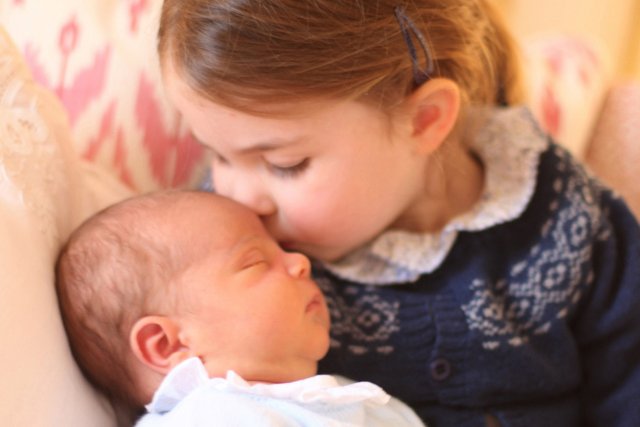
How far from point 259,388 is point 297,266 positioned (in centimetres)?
15

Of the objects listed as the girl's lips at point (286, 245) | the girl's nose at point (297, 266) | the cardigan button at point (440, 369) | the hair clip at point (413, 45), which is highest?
the hair clip at point (413, 45)

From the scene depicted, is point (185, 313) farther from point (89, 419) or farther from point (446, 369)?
point (446, 369)

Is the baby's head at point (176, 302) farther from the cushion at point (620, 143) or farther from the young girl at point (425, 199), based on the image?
the cushion at point (620, 143)

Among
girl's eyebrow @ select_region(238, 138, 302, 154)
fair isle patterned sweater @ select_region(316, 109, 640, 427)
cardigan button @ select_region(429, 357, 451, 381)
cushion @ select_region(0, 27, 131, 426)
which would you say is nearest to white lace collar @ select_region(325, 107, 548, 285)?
fair isle patterned sweater @ select_region(316, 109, 640, 427)

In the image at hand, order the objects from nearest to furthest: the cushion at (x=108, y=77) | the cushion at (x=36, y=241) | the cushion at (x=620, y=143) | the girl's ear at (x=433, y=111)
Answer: the cushion at (x=36, y=241) → the girl's ear at (x=433, y=111) → the cushion at (x=108, y=77) → the cushion at (x=620, y=143)

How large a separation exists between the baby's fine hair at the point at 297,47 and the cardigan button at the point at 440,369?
31cm

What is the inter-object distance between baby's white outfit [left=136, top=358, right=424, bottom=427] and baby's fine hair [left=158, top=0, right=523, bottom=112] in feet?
0.91

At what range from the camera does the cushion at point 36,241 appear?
0.68 meters

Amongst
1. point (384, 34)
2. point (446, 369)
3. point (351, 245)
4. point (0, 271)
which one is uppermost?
point (384, 34)

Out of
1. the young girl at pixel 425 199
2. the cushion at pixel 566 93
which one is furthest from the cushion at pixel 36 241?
the cushion at pixel 566 93

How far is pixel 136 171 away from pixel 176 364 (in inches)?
14.5

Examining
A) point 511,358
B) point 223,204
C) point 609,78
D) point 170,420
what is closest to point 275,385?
point 170,420

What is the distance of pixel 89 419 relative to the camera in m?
0.77

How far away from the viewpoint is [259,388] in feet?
2.49
